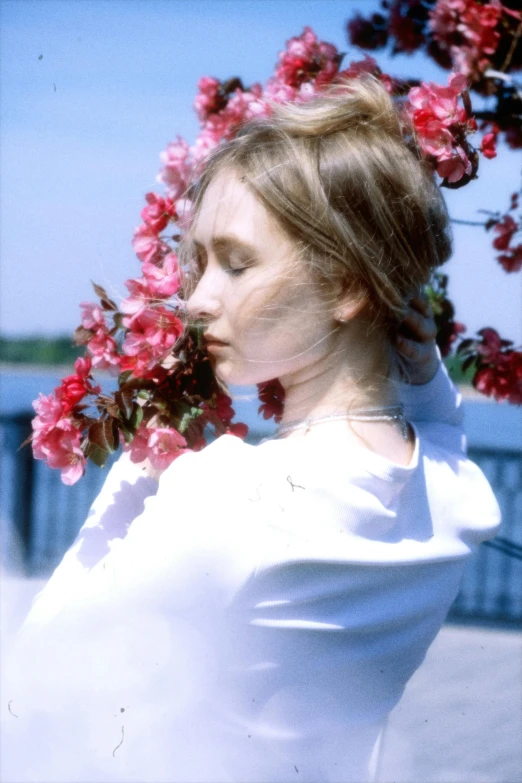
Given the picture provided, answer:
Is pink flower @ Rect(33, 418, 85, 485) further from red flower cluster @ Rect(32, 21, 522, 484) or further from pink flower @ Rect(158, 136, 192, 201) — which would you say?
pink flower @ Rect(158, 136, 192, 201)

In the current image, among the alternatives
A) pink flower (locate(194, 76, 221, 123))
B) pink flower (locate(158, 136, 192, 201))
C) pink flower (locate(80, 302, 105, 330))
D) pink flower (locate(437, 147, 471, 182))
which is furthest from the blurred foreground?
pink flower (locate(194, 76, 221, 123))

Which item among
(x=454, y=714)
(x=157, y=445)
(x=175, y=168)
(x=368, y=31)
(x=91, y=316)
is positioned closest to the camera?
(x=157, y=445)

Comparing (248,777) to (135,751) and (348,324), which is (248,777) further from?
(348,324)

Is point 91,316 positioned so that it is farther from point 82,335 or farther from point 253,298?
point 253,298

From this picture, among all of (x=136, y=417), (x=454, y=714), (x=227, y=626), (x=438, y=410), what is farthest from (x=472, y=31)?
(x=454, y=714)

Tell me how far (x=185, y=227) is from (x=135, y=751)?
844 millimetres

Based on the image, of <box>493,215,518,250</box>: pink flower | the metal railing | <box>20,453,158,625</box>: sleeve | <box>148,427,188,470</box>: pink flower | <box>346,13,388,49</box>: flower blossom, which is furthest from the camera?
the metal railing

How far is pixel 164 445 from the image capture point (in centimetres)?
136

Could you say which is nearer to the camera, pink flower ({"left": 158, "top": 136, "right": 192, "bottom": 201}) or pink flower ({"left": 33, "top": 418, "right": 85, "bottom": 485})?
pink flower ({"left": 33, "top": 418, "right": 85, "bottom": 485})

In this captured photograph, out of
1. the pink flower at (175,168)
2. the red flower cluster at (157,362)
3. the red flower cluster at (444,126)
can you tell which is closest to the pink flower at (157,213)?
the red flower cluster at (157,362)

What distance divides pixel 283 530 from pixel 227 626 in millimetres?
145

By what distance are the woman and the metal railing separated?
3626 millimetres

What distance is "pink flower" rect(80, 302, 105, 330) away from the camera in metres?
1.45

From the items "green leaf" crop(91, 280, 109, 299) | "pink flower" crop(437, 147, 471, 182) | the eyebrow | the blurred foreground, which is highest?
"pink flower" crop(437, 147, 471, 182)
